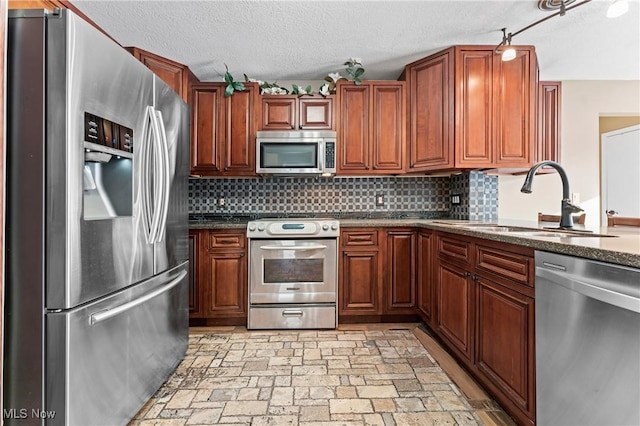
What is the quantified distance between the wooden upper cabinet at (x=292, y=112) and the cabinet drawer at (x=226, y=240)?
108cm

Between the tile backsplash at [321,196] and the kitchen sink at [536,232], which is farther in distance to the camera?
the tile backsplash at [321,196]

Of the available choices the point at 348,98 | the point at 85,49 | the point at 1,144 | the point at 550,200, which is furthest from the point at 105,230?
the point at 550,200

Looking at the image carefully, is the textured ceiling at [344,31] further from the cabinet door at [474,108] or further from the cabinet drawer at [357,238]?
the cabinet drawer at [357,238]

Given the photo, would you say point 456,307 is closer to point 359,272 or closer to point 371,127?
point 359,272

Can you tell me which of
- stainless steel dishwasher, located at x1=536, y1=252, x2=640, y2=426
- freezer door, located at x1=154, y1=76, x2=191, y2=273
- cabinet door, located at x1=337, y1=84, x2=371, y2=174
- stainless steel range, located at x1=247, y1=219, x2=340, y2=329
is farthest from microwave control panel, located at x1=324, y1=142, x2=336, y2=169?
stainless steel dishwasher, located at x1=536, y1=252, x2=640, y2=426

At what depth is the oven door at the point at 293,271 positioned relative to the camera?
2.76 meters

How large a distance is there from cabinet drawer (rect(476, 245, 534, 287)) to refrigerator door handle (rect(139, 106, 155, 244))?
1.76 m

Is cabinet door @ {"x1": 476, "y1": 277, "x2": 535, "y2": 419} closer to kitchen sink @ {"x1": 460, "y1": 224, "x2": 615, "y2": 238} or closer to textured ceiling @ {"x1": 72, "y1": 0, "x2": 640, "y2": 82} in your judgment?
kitchen sink @ {"x1": 460, "y1": 224, "x2": 615, "y2": 238}

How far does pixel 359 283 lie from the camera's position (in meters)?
2.88

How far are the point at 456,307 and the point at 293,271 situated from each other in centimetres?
133

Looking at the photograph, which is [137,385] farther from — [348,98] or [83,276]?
[348,98]

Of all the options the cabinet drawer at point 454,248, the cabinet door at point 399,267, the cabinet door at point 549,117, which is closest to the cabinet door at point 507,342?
the cabinet drawer at point 454,248

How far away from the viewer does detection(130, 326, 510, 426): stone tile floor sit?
1583 millimetres

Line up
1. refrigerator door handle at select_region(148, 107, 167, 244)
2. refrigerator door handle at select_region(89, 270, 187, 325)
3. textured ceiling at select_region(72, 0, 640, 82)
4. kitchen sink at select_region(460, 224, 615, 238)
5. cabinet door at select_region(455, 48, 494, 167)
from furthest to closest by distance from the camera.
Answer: cabinet door at select_region(455, 48, 494, 167) → textured ceiling at select_region(72, 0, 640, 82) → refrigerator door handle at select_region(148, 107, 167, 244) → kitchen sink at select_region(460, 224, 615, 238) → refrigerator door handle at select_region(89, 270, 187, 325)
